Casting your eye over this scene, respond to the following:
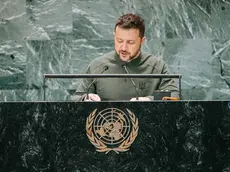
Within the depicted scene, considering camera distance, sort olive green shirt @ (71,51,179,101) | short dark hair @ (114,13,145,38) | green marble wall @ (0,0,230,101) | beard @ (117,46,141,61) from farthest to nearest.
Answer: green marble wall @ (0,0,230,101) → beard @ (117,46,141,61) → short dark hair @ (114,13,145,38) → olive green shirt @ (71,51,179,101)

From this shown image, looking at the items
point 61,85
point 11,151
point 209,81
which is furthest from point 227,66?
point 11,151

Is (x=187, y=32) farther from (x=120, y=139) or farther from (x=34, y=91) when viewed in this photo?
(x=120, y=139)

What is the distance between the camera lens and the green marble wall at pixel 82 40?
6.68 m

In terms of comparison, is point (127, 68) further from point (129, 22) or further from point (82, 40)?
point (82, 40)

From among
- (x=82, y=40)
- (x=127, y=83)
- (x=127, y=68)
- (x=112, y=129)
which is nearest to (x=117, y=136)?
(x=112, y=129)

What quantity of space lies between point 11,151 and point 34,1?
3575mm

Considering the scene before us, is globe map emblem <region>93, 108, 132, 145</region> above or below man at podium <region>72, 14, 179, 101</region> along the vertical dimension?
below

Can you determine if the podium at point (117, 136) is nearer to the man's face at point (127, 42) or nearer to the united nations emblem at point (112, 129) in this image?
the united nations emblem at point (112, 129)

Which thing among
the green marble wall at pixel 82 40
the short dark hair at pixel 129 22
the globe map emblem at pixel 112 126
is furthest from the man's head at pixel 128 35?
the globe map emblem at pixel 112 126

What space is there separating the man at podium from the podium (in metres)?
1.22

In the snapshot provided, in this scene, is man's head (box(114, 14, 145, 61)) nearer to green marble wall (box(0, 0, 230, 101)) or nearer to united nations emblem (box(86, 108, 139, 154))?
green marble wall (box(0, 0, 230, 101))

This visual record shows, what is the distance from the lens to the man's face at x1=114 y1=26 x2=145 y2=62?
16.5 ft

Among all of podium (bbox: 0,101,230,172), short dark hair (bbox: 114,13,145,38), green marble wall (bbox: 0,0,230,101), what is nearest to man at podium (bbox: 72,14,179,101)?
short dark hair (bbox: 114,13,145,38)

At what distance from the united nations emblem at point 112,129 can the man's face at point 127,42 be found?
1.69 metres
